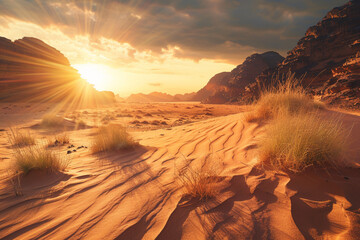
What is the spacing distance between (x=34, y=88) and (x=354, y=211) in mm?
47659

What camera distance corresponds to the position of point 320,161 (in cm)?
210

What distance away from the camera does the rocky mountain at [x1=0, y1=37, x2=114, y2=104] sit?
1301 inches

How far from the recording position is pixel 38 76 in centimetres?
3816

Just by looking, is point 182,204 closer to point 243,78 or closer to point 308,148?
point 308,148

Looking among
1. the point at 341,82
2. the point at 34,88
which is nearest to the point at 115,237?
the point at 341,82

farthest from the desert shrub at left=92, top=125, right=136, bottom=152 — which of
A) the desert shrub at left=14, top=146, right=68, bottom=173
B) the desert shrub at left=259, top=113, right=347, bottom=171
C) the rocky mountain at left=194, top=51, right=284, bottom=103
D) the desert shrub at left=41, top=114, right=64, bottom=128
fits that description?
the rocky mountain at left=194, top=51, right=284, bottom=103

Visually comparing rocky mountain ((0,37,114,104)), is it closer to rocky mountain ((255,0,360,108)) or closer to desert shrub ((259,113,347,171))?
rocky mountain ((255,0,360,108))

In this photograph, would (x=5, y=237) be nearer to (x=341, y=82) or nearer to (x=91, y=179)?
(x=91, y=179)

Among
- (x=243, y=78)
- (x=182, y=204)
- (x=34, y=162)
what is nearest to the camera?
(x=182, y=204)

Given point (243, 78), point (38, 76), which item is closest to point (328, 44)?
point (243, 78)

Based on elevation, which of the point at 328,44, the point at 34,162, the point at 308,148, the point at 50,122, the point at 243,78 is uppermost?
the point at 328,44

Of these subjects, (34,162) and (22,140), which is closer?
(34,162)

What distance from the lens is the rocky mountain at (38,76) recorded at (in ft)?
108

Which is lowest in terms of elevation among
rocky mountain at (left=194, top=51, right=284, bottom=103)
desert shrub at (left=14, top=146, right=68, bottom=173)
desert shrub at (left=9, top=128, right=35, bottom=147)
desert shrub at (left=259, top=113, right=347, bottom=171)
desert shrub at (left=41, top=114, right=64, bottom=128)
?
desert shrub at (left=41, top=114, right=64, bottom=128)
